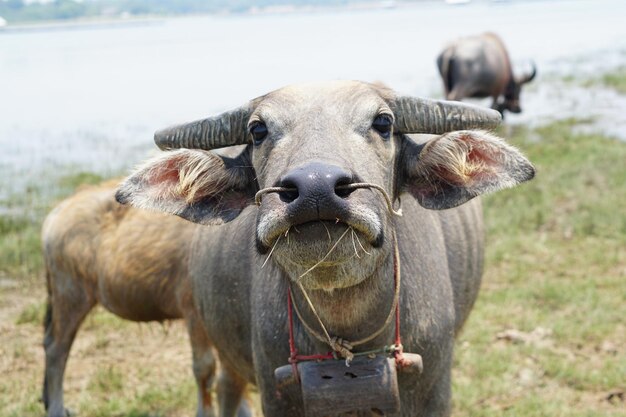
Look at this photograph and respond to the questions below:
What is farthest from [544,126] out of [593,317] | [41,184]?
[593,317]

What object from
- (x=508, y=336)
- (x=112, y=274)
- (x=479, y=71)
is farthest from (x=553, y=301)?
(x=479, y=71)

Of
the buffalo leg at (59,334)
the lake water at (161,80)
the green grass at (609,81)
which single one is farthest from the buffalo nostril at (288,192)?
the green grass at (609,81)

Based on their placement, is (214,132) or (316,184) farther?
(214,132)

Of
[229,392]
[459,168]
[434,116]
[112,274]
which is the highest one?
[434,116]

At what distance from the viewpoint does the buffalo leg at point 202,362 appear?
4.75 metres

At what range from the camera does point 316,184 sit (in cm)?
234

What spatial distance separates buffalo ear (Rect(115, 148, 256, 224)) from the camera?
302cm

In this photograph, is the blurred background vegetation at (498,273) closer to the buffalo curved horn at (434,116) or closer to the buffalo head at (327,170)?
the buffalo head at (327,170)

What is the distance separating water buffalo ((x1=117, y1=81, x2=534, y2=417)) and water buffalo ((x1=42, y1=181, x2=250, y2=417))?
1431mm

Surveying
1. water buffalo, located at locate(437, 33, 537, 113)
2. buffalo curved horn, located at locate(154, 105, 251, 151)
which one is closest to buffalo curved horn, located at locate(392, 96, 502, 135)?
buffalo curved horn, located at locate(154, 105, 251, 151)

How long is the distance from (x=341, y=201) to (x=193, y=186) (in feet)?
2.77

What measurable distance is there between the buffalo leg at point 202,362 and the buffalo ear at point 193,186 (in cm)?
178

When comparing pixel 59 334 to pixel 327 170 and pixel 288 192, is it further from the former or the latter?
pixel 327 170

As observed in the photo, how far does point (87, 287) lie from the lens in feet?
17.5
